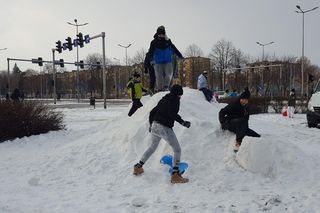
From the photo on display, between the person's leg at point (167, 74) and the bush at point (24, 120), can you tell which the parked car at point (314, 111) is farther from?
the bush at point (24, 120)

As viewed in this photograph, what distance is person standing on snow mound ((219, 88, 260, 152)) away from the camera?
28.3 feet

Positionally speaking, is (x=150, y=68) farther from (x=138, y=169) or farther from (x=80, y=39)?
(x=80, y=39)

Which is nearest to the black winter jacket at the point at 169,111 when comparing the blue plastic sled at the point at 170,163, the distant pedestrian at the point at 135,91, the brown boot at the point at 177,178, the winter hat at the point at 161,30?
the blue plastic sled at the point at 170,163

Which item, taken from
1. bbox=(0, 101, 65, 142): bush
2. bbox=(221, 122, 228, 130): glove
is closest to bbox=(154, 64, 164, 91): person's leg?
bbox=(221, 122, 228, 130): glove

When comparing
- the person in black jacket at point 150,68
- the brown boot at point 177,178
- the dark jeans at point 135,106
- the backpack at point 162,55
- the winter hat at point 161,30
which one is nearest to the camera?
the brown boot at point 177,178

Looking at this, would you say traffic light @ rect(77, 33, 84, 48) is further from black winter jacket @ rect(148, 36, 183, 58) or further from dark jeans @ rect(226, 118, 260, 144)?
dark jeans @ rect(226, 118, 260, 144)

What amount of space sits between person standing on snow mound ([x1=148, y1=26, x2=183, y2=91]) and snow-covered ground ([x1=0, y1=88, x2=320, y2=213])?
202 cm

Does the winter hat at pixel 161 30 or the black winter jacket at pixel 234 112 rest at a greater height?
the winter hat at pixel 161 30

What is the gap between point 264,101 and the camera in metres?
25.7

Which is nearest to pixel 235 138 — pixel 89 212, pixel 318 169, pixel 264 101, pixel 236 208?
pixel 318 169

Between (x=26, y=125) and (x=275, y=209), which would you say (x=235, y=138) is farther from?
(x=26, y=125)

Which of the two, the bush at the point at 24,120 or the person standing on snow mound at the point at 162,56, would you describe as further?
the bush at the point at 24,120

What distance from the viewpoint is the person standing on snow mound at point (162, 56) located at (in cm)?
1176

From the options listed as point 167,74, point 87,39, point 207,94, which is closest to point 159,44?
point 167,74
